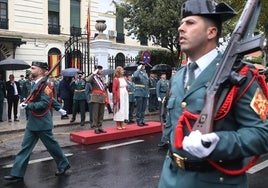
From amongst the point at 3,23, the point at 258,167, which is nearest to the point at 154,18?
the point at 3,23

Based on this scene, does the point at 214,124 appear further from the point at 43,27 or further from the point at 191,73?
the point at 43,27

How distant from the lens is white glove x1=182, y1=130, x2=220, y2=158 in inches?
81.3

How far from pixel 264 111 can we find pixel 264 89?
161 millimetres

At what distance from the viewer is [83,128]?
12945 mm

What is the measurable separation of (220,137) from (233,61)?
1.45 feet

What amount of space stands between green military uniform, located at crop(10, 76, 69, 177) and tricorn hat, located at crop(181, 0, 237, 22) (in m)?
4.57

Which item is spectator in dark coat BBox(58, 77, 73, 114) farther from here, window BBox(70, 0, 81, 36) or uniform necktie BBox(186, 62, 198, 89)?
uniform necktie BBox(186, 62, 198, 89)

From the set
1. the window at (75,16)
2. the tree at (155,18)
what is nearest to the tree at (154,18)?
the tree at (155,18)

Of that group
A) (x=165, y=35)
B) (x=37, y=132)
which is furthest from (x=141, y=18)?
(x=37, y=132)

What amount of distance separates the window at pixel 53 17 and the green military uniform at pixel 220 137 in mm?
25225

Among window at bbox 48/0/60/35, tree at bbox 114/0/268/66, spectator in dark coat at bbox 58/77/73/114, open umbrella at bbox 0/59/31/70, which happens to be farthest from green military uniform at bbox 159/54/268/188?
window at bbox 48/0/60/35

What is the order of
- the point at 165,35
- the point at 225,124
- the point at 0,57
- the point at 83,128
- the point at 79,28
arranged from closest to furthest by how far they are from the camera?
the point at 225,124 → the point at 83,128 → the point at 165,35 → the point at 0,57 → the point at 79,28

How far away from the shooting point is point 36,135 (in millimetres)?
6805

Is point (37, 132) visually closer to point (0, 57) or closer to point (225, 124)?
point (225, 124)
